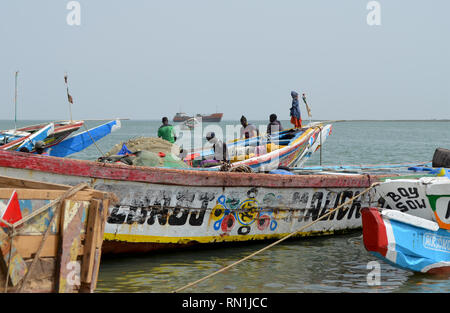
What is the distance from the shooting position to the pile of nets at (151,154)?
895cm

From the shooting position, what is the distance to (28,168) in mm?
7160

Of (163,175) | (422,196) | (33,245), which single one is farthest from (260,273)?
(33,245)

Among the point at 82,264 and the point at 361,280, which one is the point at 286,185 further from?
the point at 82,264

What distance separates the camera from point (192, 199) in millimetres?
8297

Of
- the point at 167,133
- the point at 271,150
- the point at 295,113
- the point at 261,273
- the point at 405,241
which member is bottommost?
the point at 261,273

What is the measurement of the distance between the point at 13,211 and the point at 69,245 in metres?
0.62

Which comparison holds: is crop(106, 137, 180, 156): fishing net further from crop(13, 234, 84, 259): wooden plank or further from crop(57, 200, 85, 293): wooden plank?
crop(13, 234, 84, 259): wooden plank

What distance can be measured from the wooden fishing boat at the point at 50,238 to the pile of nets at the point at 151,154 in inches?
137

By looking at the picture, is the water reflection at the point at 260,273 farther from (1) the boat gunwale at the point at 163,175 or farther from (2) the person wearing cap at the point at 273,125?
(2) the person wearing cap at the point at 273,125

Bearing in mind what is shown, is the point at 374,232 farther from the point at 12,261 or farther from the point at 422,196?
the point at 12,261

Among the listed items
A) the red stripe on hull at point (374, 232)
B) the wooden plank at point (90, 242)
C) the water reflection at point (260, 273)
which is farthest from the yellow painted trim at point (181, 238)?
the wooden plank at point (90, 242)
